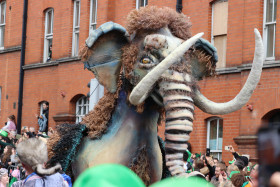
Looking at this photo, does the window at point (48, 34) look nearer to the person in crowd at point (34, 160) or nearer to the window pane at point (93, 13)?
the window pane at point (93, 13)

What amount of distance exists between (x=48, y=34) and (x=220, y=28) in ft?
33.3

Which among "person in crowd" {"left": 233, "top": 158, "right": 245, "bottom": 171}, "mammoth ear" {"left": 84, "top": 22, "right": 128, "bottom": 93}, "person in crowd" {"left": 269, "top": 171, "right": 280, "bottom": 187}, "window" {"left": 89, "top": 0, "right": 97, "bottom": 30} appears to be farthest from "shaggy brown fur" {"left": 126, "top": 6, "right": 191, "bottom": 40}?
"window" {"left": 89, "top": 0, "right": 97, "bottom": 30}

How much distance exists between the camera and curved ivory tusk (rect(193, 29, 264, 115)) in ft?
21.8

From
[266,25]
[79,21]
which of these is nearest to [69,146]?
[266,25]

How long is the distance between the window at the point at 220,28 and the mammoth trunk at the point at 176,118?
45.3 feet

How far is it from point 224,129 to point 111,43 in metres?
12.9

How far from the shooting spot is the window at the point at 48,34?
28.5 metres

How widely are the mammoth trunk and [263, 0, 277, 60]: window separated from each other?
12.6 meters

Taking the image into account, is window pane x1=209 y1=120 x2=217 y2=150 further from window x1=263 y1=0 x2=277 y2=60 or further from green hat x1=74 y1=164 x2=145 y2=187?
green hat x1=74 y1=164 x2=145 y2=187

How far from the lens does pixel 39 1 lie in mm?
28969

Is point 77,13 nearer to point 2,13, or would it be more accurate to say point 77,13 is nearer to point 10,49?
point 10,49

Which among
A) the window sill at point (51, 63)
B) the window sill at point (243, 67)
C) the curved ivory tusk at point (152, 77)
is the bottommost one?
the curved ivory tusk at point (152, 77)

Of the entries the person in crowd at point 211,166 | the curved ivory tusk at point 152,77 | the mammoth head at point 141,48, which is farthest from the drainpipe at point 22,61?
the curved ivory tusk at point 152,77

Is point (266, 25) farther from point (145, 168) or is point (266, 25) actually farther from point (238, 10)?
point (145, 168)
